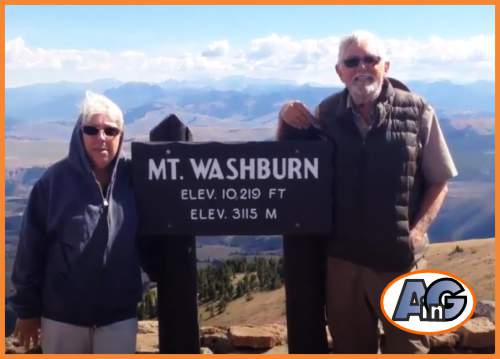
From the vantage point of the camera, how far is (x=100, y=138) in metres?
3.77

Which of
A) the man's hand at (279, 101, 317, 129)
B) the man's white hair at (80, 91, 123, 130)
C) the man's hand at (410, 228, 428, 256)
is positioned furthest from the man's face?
the man's white hair at (80, 91, 123, 130)

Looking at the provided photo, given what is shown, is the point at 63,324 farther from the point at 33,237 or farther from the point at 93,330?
the point at 33,237

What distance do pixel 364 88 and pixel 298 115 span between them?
0.49 m

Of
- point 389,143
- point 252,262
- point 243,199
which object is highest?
point 389,143

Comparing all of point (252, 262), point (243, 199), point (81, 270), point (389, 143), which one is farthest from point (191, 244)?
point (252, 262)

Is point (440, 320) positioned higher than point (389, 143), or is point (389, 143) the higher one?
point (389, 143)

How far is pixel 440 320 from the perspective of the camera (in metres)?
4.39

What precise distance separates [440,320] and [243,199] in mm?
1603

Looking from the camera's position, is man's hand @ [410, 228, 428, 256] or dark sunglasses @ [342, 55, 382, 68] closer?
dark sunglasses @ [342, 55, 382, 68]

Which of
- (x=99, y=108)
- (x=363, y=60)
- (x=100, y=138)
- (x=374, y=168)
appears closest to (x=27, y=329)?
(x=100, y=138)

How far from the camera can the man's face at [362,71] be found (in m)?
3.92

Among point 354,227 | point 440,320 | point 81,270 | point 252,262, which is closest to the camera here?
point 81,270

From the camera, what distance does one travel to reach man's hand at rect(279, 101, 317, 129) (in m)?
4.19

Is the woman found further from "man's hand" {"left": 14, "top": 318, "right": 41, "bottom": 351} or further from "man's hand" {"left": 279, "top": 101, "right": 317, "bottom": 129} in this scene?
"man's hand" {"left": 279, "top": 101, "right": 317, "bottom": 129}
